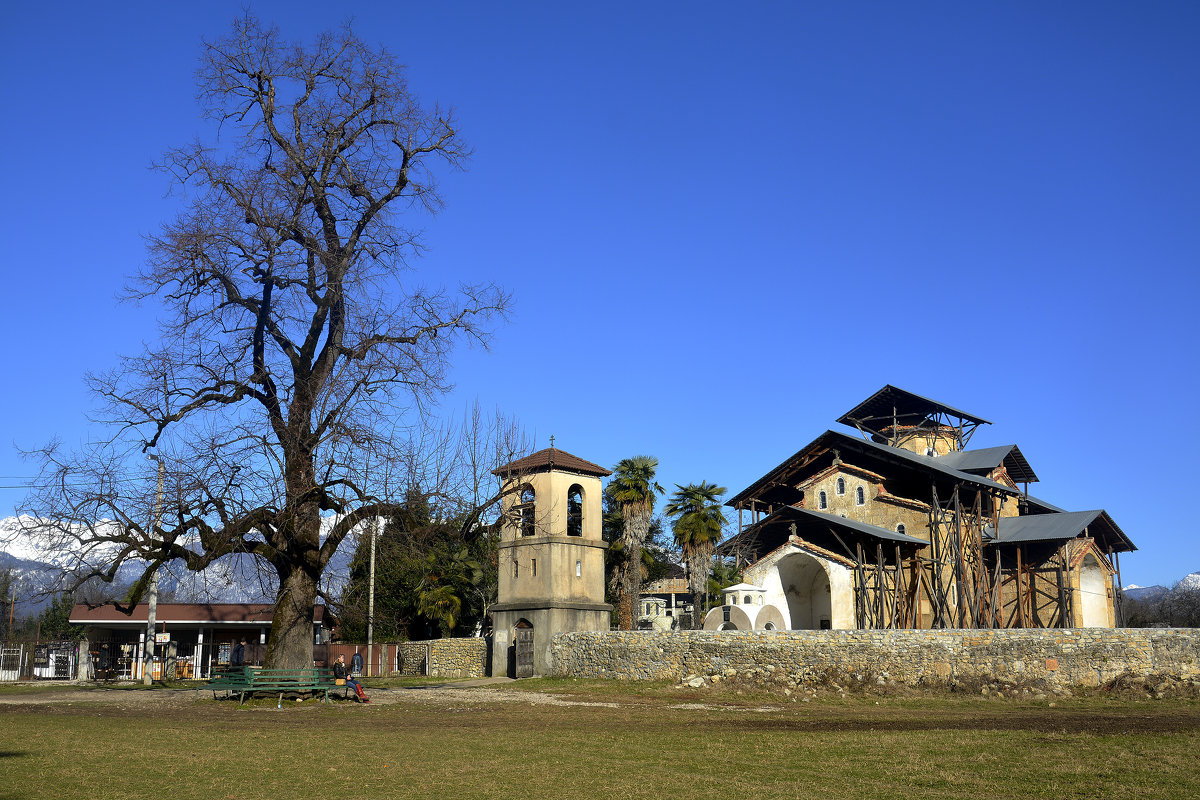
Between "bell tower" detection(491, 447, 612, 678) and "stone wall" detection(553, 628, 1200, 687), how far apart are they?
811 cm

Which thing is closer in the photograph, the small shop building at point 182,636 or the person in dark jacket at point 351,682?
the person in dark jacket at point 351,682

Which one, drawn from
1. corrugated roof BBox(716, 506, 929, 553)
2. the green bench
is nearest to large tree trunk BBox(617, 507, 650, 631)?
corrugated roof BBox(716, 506, 929, 553)

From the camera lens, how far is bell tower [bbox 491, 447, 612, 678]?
117ft

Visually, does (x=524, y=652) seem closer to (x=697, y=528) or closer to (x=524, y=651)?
(x=524, y=651)

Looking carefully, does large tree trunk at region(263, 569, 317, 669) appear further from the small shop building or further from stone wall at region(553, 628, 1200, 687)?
the small shop building

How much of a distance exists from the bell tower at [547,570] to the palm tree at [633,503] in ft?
24.8

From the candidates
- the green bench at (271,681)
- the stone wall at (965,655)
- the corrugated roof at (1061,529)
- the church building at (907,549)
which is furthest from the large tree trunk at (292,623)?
the corrugated roof at (1061,529)

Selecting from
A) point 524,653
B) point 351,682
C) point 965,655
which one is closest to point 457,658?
point 524,653

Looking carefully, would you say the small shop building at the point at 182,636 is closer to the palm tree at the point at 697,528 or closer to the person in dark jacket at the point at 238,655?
the person in dark jacket at the point at 238,655

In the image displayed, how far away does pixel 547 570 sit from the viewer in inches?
1412

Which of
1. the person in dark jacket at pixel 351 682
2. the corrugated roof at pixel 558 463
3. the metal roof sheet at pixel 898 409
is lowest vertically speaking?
the person in dark jacket at pixel 351 682

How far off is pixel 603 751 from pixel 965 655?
50.9 feet

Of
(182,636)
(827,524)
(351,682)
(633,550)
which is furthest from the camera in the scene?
(633,550)

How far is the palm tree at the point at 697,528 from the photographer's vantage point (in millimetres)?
45906
